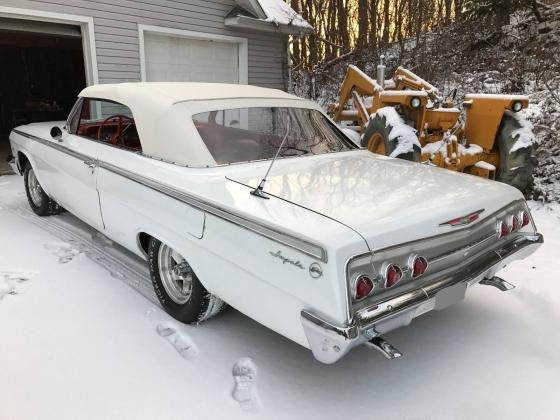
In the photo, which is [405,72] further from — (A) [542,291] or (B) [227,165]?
(B) [227,165]

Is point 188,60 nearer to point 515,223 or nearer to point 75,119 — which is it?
point 75,119

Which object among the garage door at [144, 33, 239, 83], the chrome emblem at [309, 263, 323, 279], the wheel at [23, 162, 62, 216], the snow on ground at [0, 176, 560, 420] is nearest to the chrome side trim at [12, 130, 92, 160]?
the wheel at [23, 162, 62, 216]

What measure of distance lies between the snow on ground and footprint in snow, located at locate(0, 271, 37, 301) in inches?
0.6

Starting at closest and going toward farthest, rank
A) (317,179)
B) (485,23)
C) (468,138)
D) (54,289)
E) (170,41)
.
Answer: (317,179)
(54,289)
(468,138)
(170,41)
(485,23)

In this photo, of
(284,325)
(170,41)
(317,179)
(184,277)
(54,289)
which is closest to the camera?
(284,325)

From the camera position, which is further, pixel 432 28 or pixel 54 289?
pixel 432 28

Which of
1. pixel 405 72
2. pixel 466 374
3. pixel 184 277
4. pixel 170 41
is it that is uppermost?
pixel 170 41

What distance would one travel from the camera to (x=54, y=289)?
148 inches

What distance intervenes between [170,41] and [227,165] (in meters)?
7.39

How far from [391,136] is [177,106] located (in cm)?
297

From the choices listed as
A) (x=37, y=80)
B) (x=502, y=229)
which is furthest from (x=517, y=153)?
(x=37, y=80)

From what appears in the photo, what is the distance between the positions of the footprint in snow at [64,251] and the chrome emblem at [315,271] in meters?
2.97

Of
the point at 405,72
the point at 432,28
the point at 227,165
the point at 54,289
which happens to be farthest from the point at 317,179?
the point at 432,28

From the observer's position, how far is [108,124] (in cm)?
433
